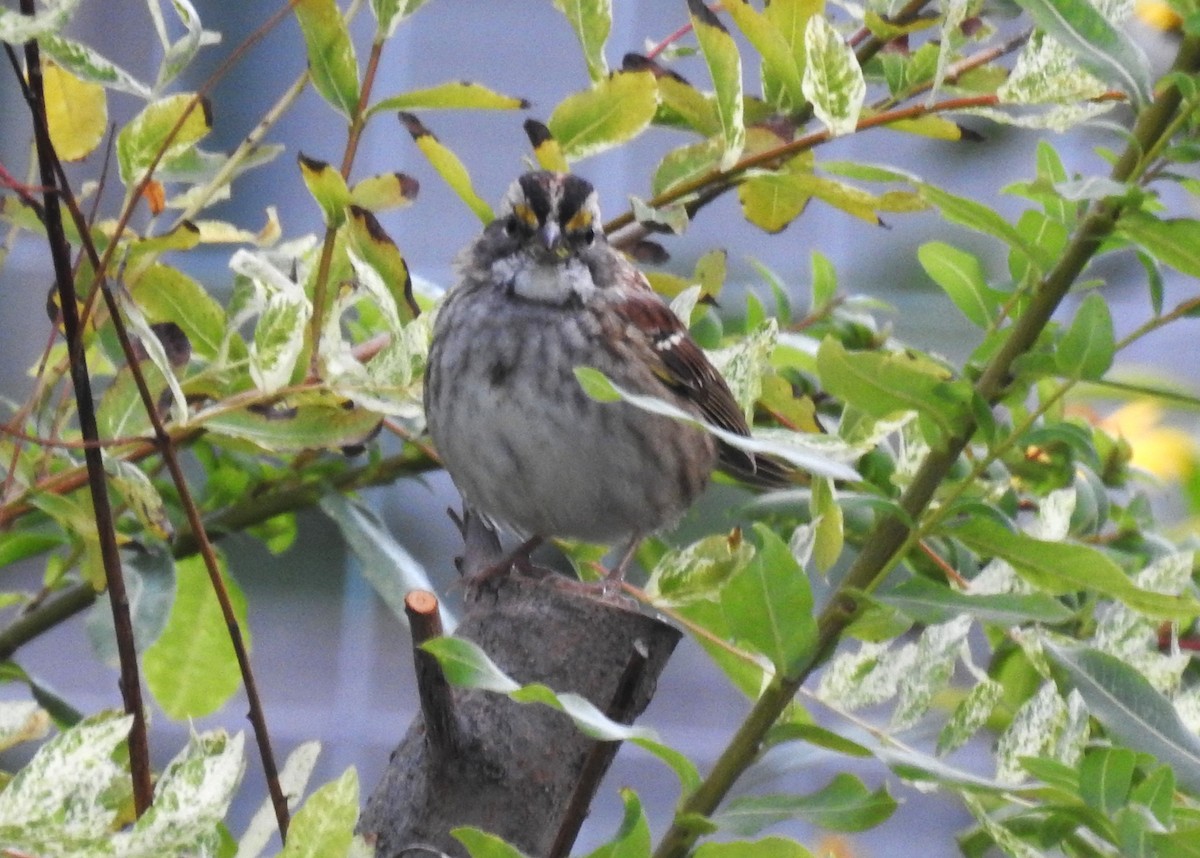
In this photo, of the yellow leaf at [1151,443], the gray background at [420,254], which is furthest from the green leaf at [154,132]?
the gray background at [420,254]

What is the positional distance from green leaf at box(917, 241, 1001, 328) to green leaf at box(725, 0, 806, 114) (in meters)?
0.14

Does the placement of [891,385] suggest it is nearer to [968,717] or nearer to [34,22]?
[968,717]

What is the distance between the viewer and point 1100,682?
854mm

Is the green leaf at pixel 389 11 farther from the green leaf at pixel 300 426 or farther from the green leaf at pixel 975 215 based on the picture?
the green leaf at pixel 975 215

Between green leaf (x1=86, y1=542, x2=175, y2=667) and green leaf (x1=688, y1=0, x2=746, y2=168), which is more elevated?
green leaf (x1=688, y1=0, x2=746, y2=168)

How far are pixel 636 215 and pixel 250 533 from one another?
566 mm

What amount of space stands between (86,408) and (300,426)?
0.21m

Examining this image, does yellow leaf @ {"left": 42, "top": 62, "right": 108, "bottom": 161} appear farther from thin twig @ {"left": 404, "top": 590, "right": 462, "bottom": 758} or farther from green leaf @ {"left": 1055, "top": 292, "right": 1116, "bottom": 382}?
green leaf @ {"left": 1055, "top": 292, "right": 1116, "bottom": 382}

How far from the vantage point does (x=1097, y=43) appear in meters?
0.84

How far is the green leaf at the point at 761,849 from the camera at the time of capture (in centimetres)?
77

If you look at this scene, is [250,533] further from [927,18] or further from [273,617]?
[273,617]

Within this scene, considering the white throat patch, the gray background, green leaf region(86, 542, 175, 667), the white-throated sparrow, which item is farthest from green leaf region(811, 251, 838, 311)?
the gray background

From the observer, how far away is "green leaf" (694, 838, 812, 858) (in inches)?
30.5

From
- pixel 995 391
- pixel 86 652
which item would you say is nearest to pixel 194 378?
pixel 995 391
